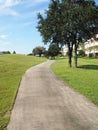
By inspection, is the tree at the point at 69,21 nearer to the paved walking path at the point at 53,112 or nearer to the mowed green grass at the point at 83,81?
the mowed green grass at the point at 83,81

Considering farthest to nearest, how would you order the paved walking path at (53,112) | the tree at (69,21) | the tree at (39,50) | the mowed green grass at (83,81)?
the tree at (39,50), the tree at (69,21), the mowed green grass at (83,81), the paved walking path at (53,112)

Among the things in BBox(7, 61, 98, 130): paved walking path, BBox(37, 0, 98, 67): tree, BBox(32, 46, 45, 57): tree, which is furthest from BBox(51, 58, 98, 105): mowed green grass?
BBox(32, 46, 45, 57): tree

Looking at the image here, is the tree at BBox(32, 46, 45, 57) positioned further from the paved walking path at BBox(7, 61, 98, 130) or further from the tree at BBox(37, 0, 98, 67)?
the paved walking path at BBox(7, 61, 98, 130)

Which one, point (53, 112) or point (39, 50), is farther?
point (39, 50)

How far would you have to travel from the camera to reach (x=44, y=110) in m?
11.5

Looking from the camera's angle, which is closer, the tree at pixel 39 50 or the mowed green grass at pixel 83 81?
the mowed green grass at pixel 83 81

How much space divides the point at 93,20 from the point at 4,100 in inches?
1062

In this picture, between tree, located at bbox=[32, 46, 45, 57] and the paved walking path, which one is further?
tree, located at bbox=[32, 46, 45, 57]

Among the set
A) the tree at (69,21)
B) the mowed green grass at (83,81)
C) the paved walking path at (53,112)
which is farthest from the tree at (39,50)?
the paved walking path at (53,112)

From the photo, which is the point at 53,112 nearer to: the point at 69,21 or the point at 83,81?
the point at 83,81

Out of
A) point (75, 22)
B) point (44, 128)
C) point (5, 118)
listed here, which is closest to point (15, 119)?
point (5, 118)

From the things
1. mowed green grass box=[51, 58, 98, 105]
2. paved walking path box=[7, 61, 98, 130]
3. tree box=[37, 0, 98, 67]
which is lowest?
mowed green grass box=[51, 58, 98, 105]

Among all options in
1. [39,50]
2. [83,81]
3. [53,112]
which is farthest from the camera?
[39,50]

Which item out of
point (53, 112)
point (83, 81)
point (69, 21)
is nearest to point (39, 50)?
point (69, 21)
